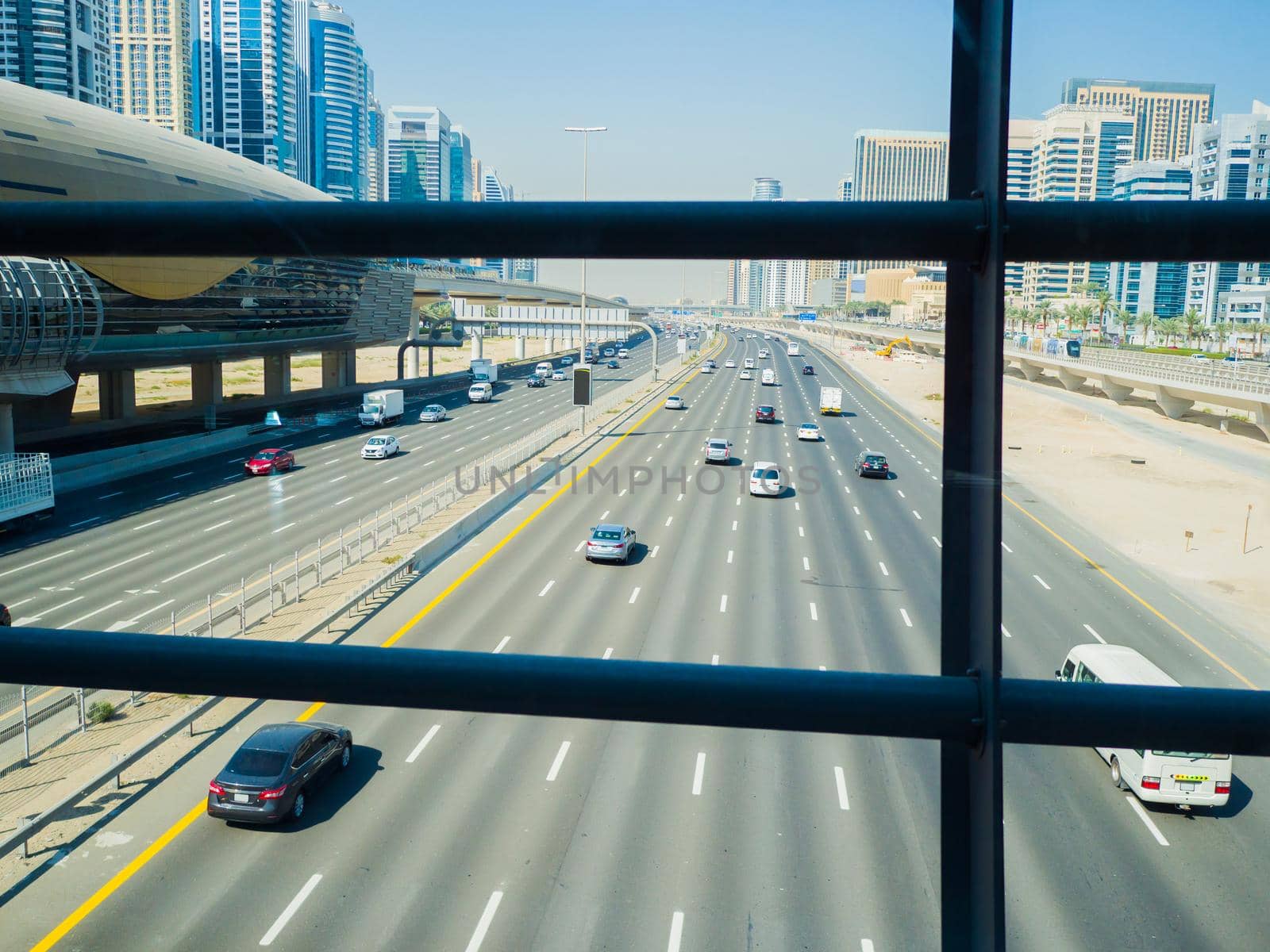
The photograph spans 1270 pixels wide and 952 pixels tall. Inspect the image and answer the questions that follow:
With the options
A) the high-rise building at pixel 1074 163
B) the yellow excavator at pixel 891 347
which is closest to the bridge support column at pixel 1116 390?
the yellow excavator at pixel 891 347

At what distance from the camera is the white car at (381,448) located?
24.7 metres

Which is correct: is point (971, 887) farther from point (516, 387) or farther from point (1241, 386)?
point (516, 387)

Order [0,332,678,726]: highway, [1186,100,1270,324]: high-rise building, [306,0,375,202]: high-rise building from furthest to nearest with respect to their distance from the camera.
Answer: [0,332,678,726]: highway, [306,0,375,202]: high-rise building, [1186,100,1270,324]: high-rise building

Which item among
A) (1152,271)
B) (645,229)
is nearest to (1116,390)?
(1152,271)

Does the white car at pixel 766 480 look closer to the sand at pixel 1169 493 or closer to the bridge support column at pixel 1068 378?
the bridge support column at pixel 1068 378

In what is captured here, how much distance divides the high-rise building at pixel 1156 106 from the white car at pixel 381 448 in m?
23.6

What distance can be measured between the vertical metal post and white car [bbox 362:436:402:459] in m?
24.1

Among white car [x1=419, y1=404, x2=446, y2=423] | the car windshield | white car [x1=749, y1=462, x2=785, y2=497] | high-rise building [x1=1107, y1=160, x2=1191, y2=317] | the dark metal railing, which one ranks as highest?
high-rise building [x1=1107, y1=160, x2=1191, y2=317]

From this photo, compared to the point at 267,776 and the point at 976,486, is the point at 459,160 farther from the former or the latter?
the point at 267,776

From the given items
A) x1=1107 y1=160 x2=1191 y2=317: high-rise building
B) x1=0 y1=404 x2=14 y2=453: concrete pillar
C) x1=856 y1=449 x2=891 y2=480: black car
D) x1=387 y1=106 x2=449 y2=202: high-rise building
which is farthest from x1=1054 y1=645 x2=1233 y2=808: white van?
x1=0 y1=404 x2=14 y2=453: concrete pillar

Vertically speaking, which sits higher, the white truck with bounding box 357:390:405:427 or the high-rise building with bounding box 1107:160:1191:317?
the high-rise building with bounding box 1107:160:1191:317

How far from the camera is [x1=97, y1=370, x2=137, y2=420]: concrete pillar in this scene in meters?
37.9

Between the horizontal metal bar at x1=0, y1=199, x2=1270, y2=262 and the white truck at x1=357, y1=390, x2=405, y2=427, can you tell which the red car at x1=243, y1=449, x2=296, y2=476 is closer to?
the white truck at x1=357, y1=390, x2=405, y2=427

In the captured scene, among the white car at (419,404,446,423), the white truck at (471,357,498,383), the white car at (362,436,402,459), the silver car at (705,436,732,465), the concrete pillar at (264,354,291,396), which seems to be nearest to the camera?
the silver car at (705,436,732,465)
